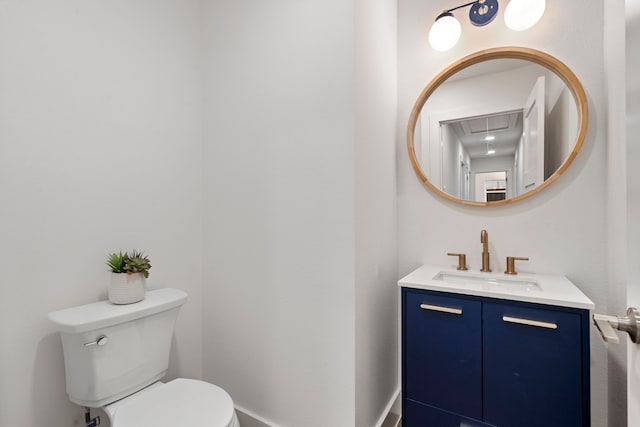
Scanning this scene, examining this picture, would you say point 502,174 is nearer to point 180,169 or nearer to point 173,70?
point 180,169

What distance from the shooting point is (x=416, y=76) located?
168cm

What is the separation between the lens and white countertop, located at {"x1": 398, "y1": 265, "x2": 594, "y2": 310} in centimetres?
102

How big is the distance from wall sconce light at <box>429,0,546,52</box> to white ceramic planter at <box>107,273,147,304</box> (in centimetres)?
193

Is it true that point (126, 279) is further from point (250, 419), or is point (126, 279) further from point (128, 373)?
point (250, 419)

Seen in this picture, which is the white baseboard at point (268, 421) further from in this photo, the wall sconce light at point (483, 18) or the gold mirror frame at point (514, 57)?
the wall sconce light at point (483, 18)

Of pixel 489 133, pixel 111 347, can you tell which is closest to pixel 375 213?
pixel 489 133

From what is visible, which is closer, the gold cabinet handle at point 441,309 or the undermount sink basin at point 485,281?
the gold cabinet handle at point 441,309

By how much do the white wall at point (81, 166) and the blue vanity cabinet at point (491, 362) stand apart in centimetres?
132

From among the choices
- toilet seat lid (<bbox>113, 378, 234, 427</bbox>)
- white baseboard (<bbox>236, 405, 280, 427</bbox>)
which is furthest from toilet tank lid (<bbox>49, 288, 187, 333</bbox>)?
white baseboard (<bbox>236, 405, 280, 427</bbox>)

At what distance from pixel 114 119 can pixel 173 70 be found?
1.54 feet

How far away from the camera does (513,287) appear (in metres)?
1.24

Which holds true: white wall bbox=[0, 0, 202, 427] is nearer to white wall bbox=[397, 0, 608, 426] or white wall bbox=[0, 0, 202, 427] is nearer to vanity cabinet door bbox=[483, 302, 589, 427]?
white wall bbox=[397, 0, 608, 426]

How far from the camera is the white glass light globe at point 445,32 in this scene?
4.96 ft

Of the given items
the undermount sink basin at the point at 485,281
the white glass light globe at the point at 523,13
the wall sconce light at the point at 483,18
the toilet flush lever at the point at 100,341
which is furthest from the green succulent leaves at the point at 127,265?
the white glass light globe at the point at 523,13
